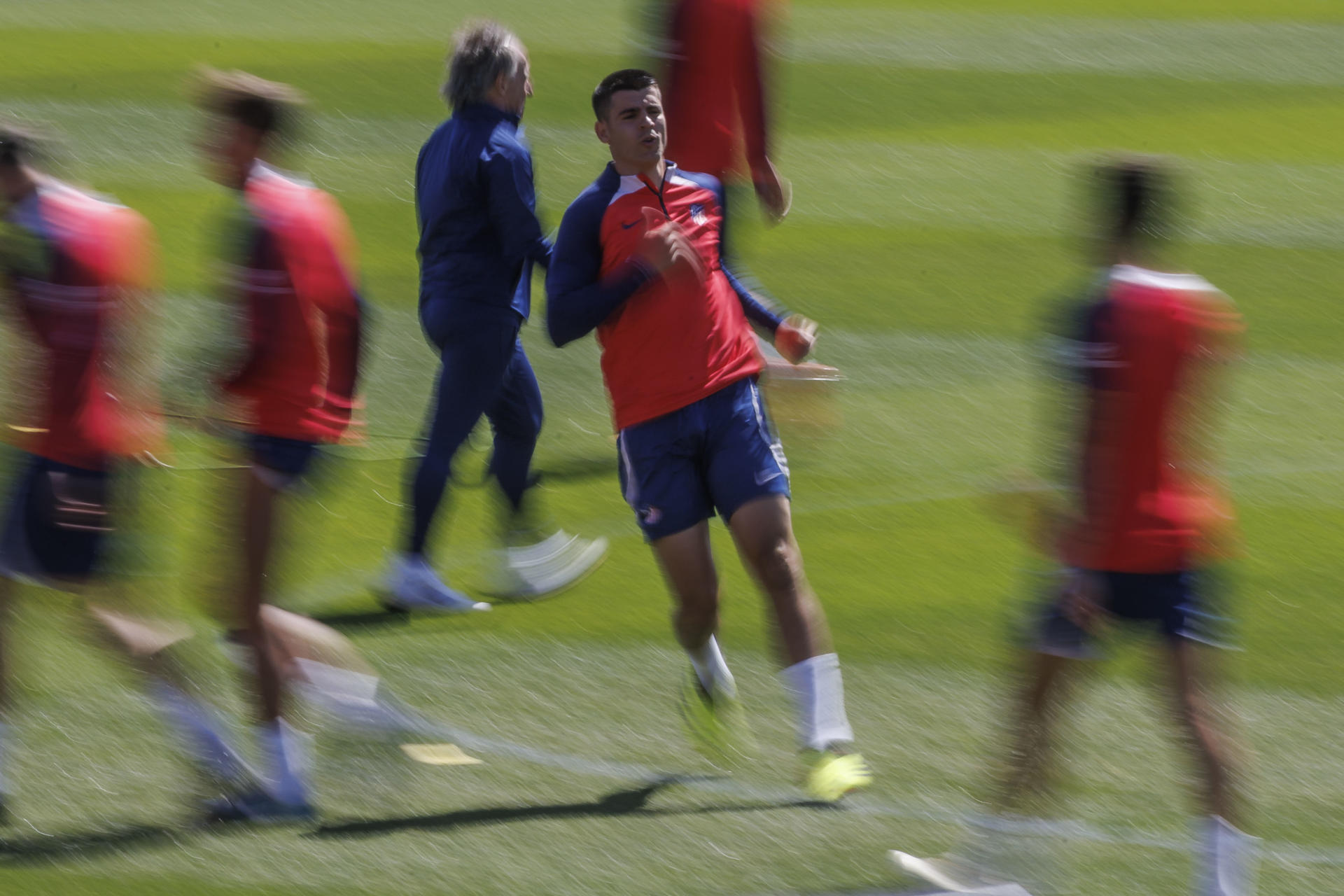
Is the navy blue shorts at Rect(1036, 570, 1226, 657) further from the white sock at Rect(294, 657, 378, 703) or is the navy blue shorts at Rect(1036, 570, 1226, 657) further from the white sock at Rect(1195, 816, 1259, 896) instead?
the white sock at Rect(294, 657, 378, 703)

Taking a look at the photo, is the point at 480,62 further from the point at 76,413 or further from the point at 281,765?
the point at 281,765

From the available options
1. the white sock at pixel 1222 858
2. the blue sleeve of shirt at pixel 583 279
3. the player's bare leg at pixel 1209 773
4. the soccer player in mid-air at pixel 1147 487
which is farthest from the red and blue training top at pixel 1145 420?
the blue sleeve of shirt at pixel 583 279

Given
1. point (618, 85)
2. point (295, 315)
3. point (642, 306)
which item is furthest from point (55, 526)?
point (618, 85)

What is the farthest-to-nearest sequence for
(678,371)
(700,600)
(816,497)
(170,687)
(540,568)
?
(816,497) < (540,568) < (700,600) < (678,371) < (170,687)

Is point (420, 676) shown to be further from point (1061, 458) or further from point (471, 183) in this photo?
point (1061, 458)

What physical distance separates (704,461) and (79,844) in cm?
215

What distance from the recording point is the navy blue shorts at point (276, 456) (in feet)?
18.6

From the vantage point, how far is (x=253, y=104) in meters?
5.55

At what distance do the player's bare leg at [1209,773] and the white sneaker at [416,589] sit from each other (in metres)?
3.40

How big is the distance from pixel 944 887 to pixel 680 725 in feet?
5.06

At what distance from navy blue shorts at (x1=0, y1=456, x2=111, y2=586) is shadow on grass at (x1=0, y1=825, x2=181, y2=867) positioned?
0.73m

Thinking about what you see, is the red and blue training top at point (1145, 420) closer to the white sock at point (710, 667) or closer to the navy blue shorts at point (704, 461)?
the navy blue shorts at point (704, 461)

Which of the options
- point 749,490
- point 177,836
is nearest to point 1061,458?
point 749,490

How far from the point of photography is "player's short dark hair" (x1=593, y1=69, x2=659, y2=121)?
5879 mm
